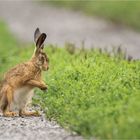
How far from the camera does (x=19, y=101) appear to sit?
11875 millimetres

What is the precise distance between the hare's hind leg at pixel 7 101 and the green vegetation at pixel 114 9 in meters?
12.4

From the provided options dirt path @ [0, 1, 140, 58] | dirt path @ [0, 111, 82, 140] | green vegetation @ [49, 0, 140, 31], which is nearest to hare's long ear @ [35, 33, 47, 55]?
dirt path @ [0, 111, 82, 140]

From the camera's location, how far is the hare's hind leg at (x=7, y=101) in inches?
462

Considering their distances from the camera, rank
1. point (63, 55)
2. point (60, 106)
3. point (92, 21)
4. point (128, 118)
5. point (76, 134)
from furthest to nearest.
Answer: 1. point (92, 21)
2. point (63, 55)
3. point (60, 106)
4. point (76, 134)
5. point (128, 118)

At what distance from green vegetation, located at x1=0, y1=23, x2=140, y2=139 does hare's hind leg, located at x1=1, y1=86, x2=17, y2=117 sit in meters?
0.51

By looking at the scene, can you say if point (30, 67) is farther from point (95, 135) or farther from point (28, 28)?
point (28, 28)

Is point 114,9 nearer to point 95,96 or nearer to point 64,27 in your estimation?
point 64,27

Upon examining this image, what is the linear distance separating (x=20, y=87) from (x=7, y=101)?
0.25m

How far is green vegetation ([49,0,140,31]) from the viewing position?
25016 millimetres

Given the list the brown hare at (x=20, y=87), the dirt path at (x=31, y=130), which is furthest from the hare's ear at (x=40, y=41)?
→ the dirt path at (x=31, y=130)

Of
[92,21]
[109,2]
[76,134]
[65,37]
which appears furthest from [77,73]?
→ [109,2]

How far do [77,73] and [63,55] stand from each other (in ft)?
12.9

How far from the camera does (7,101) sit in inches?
464

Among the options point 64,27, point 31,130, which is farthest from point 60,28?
point 31,130
